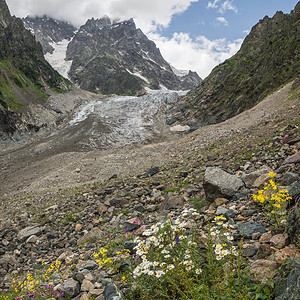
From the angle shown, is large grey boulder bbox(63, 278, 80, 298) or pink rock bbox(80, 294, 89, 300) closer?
pink rock bbox(80, 294, 89, 300)

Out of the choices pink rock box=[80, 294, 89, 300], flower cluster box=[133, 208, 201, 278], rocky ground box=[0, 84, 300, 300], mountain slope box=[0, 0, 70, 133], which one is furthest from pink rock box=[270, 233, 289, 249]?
mountain slope box=[0, 0, 70, 133]

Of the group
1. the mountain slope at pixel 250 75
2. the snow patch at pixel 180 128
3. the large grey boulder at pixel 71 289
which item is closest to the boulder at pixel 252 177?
the large grey boulder at pixel 71 289

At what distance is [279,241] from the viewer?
10.2 feet

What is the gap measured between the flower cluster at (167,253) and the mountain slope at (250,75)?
36.1 metres

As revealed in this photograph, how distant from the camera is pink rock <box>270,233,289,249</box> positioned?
117 inches

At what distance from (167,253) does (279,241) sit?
1.66 meters

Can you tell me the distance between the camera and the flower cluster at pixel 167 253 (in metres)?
2.94

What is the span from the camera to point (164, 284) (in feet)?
10.3

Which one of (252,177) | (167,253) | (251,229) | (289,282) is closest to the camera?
(289,282)

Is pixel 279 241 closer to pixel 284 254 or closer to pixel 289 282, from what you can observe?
pixel 284 254

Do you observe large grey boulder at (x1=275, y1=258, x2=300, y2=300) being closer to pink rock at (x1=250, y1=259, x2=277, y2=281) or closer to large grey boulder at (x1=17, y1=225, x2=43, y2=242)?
pink rock at (x1=250, y1=259, x2=277, y2=281)

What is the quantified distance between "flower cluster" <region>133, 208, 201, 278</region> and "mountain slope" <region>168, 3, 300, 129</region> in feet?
118

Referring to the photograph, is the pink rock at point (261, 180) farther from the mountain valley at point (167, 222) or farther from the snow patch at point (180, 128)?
the snow patch at point (180, 128)

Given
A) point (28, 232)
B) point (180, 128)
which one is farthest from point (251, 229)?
point (180, 128)
